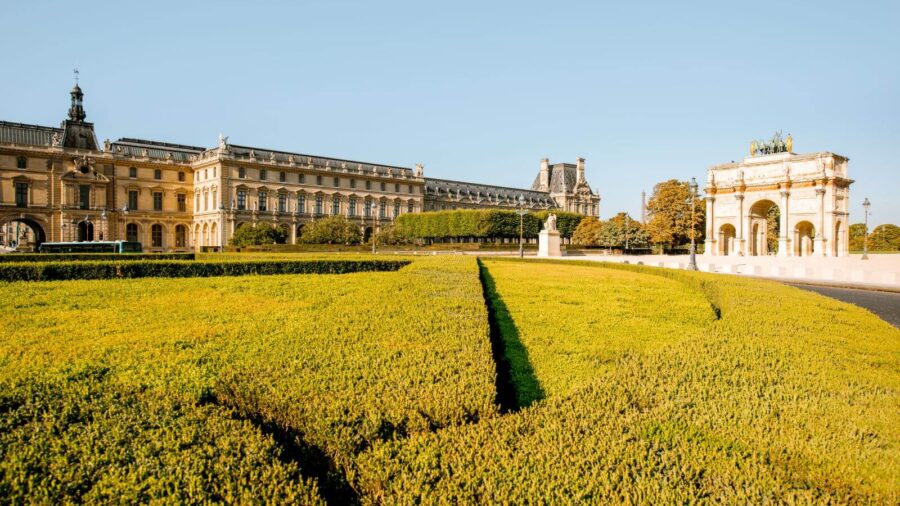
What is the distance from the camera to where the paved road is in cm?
1340

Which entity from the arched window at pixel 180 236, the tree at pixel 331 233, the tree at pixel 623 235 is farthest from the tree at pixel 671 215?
the arched window at pixel 180 236

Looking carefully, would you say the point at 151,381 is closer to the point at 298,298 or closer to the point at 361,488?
the point at 361,488

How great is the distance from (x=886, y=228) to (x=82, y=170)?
121326 mm

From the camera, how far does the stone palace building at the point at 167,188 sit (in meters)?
62.0

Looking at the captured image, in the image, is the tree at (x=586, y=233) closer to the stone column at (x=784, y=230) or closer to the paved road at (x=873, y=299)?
the stone column at (x=784, y=230)

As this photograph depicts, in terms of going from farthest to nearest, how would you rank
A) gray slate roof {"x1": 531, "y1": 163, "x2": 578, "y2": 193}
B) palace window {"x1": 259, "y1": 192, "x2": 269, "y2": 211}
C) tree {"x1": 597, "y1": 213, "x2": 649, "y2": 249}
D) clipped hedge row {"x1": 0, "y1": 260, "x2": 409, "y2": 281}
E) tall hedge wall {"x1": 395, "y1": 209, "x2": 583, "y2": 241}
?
1. gray slate roof {"x1": 531, "y1": 163, "x2": 578, "y2": 193}
2. tall hedge wall {"x1": 395, "y1": 209, "x2": 583, "y2": 241}
3. palace window {"x1": 259, "y1": 192, "x2": 269, "y2": 211}
4. tree {"x1": 597, "y1": 213, "x2": 649, "y2": 249}
5. clipped hedge row {"x1": 0, "y1": 260, "x2": 409, "y2": 281}

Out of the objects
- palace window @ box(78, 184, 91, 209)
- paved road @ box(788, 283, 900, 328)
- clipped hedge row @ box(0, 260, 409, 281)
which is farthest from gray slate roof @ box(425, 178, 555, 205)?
paved road @ box(788, 283, 900, 328)

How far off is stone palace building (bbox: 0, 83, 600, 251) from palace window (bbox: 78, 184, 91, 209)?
108 millimetres

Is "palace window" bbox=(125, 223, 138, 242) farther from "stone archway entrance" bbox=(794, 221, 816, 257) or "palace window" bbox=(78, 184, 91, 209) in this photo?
"stone archway entrance" bbox=(794, 221, 816, 257)

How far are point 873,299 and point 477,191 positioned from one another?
93.0 m

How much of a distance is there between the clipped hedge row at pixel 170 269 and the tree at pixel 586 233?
196ft

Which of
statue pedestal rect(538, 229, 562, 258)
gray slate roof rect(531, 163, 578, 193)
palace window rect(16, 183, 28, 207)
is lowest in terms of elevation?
statue pedestal rect(538, 229, 562, 258)

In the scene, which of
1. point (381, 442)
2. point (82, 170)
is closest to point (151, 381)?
point (381, 442)

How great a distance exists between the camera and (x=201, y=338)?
6.71 metres
